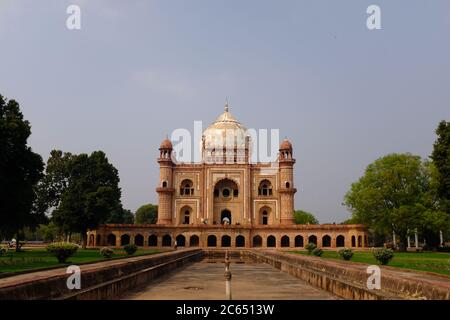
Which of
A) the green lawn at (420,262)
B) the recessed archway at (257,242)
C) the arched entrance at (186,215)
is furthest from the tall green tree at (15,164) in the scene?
the recessed archway at (257,242)

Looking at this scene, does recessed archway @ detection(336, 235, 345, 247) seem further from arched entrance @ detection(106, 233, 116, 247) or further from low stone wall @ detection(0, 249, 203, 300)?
low stone wall @ detection(0, 249, 203, 300)

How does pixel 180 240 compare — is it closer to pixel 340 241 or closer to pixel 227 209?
pixel 227 209

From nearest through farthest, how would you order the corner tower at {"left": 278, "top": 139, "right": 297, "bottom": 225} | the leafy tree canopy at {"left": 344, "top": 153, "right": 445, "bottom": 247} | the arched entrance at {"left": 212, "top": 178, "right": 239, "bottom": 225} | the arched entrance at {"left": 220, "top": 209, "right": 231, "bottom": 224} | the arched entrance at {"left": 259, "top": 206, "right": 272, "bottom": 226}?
the leafy tree canopy at {"left": 344, "top": 153, "right": 445, "bottom": 247} → the corner tower at {"left": 278, "top": 139, "right": 297, "bottom": 225} → the arched entrance at {"left": 259, "top": 206, "right": 272, "bottom": 226} → the arched entrance at {"left": 212, "top": 178, "right": 239, "bottom": 225} → the arched entrance at {"left": 220, "top": 209, "right": 231, "bottom": 224}

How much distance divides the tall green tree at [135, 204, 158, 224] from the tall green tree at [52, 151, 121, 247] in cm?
4590

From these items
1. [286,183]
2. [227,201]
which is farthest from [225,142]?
[286,183]

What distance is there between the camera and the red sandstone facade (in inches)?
2047

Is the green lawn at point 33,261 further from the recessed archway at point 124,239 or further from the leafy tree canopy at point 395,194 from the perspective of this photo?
the leafy tree canopy at point 395,194

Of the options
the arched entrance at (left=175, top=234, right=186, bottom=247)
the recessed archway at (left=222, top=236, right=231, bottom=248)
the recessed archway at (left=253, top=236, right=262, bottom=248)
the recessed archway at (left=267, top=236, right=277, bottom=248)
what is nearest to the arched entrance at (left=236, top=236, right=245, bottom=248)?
the recessed archway at (left=222, top=236, right=231, bottom=248)

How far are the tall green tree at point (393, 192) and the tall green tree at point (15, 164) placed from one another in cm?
3018

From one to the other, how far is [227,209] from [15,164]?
32.8m
